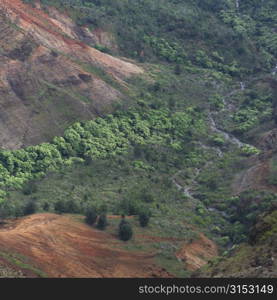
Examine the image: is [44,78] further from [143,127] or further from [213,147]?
[213,147]

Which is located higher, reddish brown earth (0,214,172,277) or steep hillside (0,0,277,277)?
steep hillside (0,0,277,277)

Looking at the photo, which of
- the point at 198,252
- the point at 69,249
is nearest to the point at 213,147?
the point at 198,252

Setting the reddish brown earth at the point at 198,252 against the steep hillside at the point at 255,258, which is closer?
the steep hillside at the point at 255,258

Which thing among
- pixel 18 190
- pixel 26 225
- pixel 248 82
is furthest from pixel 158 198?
pixel 248 82

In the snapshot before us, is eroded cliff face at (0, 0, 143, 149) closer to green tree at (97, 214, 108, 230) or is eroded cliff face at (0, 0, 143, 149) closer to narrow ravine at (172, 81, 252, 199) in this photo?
narrow ravine at (172, 81, 252, 199)

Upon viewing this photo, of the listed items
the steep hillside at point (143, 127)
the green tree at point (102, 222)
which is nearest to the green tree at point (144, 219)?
the steep hillside at point (143, 127)

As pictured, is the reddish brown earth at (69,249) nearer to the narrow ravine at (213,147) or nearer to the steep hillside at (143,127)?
the steep hillside at (143,127)

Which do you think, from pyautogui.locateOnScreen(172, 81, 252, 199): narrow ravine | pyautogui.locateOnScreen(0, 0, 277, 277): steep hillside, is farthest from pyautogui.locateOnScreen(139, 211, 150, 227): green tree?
pyautogui.locateOnScreen(172, 81, 252, 199): narrow ravine
